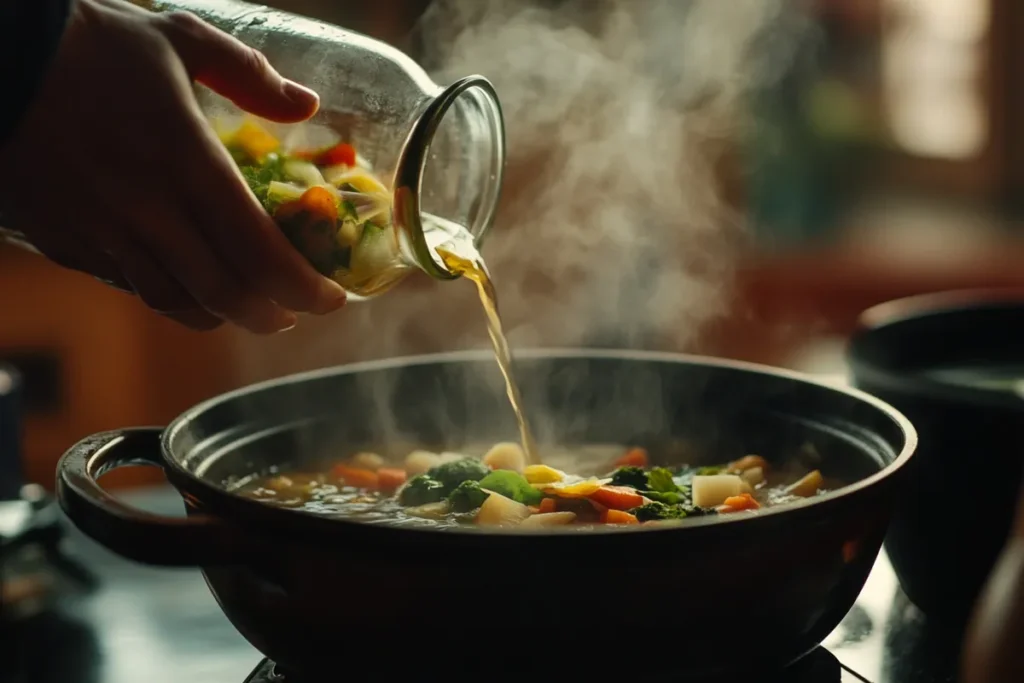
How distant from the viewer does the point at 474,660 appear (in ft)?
2.96

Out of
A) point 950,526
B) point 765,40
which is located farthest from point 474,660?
point 765,40

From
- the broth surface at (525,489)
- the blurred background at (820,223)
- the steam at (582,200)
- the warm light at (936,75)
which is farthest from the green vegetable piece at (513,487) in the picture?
the warm light at (936,75)

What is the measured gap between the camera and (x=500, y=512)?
1216 mm

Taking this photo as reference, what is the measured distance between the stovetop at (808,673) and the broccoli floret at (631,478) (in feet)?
0.88

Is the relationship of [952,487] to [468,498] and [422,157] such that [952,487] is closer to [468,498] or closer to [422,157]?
[468,498]

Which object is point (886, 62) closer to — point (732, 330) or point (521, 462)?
point (732, 330)

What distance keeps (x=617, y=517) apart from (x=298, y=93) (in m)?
0.53

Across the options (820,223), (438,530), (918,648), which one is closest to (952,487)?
(918,648)

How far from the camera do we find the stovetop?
3.61 ft

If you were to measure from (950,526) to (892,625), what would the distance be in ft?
0.45

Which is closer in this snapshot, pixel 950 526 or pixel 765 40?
pixel 950 526

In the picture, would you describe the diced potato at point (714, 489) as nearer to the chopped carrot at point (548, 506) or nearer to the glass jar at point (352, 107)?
the chopped carrot at point (548, 506)

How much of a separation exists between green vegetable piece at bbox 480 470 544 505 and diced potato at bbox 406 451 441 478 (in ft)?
0.70

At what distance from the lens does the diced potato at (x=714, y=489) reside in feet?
4.50
